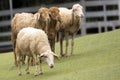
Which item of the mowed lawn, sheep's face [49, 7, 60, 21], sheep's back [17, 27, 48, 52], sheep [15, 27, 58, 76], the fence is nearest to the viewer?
the mowed lawn

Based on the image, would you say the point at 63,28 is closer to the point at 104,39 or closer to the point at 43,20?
the point at 43,20

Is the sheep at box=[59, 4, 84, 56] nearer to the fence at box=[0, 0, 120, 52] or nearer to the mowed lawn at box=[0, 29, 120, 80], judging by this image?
the mowed lawn at box=[0, 29, 120, 80]

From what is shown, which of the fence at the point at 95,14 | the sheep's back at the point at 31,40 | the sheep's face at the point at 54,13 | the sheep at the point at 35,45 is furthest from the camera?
the fence at the point at 95,14

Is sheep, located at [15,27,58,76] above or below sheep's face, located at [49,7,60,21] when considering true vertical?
below

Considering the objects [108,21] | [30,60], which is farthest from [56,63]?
[108,21]

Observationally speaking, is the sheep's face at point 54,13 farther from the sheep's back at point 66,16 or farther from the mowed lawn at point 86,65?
the mowed lawn at point 86,65

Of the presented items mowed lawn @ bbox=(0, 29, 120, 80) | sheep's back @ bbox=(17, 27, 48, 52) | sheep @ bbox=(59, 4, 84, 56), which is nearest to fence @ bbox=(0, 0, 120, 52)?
mowed lawn @ bbox=(0, 29, 120, 80)

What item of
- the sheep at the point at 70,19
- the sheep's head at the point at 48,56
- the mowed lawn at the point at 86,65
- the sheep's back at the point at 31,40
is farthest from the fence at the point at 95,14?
the sheep's head at the point at 48,56

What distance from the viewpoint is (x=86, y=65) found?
72.6 ft

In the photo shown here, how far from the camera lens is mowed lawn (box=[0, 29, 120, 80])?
1938cm

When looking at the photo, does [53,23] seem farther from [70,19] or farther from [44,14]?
[70,19]

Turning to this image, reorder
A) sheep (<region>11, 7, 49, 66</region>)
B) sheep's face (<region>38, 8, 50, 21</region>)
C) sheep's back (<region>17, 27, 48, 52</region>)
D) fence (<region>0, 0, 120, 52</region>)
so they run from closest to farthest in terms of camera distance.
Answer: sheep's back (<region>17, 27, 48, 52</region>), sheep's face (<region>38, 8, 50, 21</region>), sheep (<region>11, 7, 49, 66</region>), fence (<region>0, 0, 120, 52</region>)

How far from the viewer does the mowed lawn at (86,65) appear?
19375 mm

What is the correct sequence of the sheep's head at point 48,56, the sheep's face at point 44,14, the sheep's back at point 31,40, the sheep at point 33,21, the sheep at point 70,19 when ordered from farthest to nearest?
the sheep at point 70,19
the sheep at point 33,21
the sheep's face at point 44,14
the sheep's back at point 31,40
the sheep's head at point 48,56
